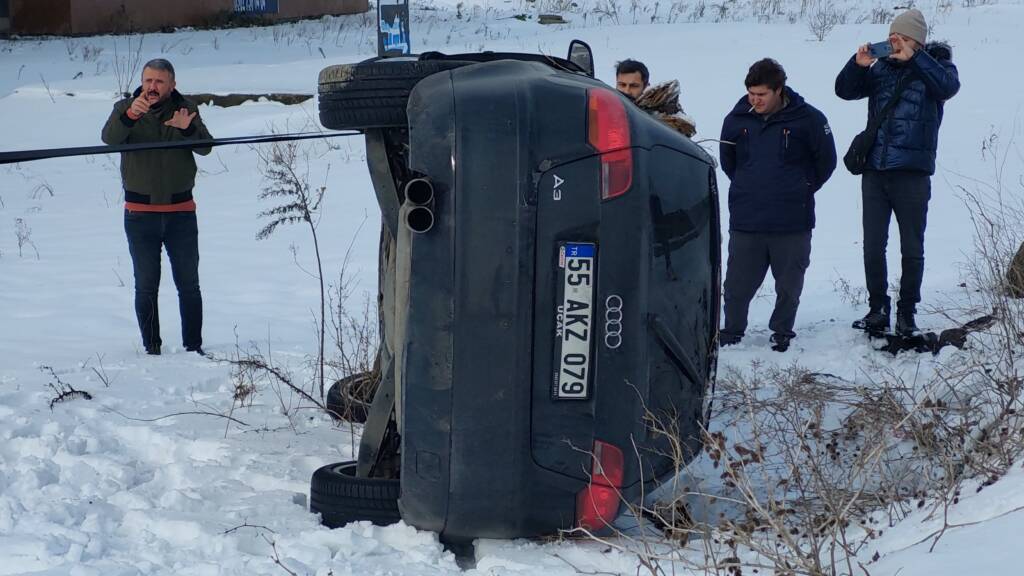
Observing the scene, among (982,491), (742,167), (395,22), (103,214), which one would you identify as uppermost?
(395,22)

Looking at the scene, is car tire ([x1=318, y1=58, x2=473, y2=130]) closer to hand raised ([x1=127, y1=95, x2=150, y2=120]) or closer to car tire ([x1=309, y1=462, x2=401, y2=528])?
car tire ([x1=309, y1=462, x2=401, y2=528])

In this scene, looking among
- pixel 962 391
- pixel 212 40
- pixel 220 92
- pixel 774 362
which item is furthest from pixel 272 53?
pixel 962 391

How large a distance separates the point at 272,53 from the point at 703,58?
8048 millimetres

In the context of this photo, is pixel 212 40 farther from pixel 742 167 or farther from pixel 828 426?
pixel 828 426

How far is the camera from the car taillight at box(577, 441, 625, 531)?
138 inches

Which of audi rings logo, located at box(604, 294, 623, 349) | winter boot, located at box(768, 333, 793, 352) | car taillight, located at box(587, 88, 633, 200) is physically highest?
car taillight, located at box(587, 88, 633, 200)

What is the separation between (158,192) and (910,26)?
4275 millimetres

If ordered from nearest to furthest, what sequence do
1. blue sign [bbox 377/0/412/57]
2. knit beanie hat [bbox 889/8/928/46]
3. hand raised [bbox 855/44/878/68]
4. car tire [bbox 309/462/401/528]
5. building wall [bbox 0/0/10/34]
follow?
car tire [bbox 309/462/401/528] < knit beanie hat [bbox 889/8/928/46] < hand raised [bbox 855/44/878/68] < blue sign [bbox 377/0/412/57] < building wall [bbox 0/0/10/34]

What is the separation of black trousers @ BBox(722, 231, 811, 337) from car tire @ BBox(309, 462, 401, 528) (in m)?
3.52

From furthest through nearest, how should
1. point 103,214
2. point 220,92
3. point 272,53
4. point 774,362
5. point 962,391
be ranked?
point 272,53 < point 220,92 < point 103,214 < point 774,362 < point 962,391

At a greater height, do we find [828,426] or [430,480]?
[430,480]

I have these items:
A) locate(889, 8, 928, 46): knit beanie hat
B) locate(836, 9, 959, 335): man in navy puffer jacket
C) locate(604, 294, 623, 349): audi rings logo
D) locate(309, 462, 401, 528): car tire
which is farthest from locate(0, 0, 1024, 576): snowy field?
locate(889, 8, 928, 46): knit beanie hat

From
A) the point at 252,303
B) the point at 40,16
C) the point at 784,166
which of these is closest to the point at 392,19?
the point at 252,303

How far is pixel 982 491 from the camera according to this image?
354cm
